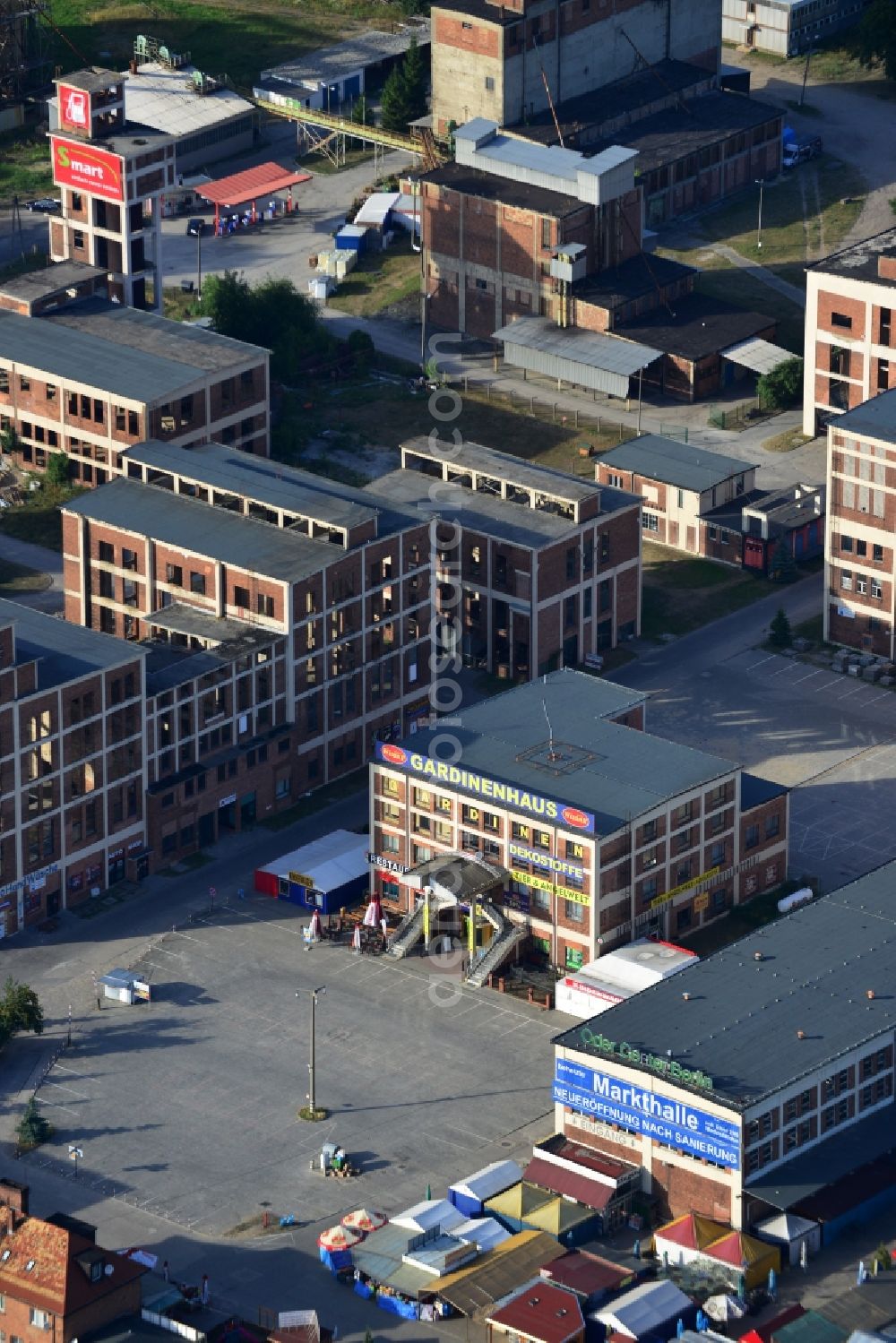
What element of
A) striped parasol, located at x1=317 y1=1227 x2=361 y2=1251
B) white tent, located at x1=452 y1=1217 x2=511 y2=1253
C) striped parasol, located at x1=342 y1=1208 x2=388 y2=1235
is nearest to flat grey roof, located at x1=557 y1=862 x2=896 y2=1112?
white tent, located at x1=452 y1=1217 x2=511 y2=1253

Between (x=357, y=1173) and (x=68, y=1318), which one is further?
(x=357, y=1173)

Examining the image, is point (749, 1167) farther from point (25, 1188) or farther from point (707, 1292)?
point (25, 1188)

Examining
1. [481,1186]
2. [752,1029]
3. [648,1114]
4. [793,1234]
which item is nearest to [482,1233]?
[481,1186]

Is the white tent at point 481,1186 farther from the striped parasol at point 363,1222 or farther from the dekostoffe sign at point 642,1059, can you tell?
the dekostoffe sign at point 642,1059

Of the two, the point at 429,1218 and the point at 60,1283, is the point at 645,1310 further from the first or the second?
the point at 60,1283

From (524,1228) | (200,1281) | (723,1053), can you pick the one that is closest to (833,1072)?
(723,1053)

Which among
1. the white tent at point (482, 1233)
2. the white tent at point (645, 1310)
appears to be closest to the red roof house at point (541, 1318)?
the white tent at point (645, 1310)

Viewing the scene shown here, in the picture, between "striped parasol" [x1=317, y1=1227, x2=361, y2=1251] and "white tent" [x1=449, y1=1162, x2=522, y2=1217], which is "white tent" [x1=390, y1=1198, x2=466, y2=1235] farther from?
"striped parasol" [x1=317, y1=1227, x2=361, y2=1251]
